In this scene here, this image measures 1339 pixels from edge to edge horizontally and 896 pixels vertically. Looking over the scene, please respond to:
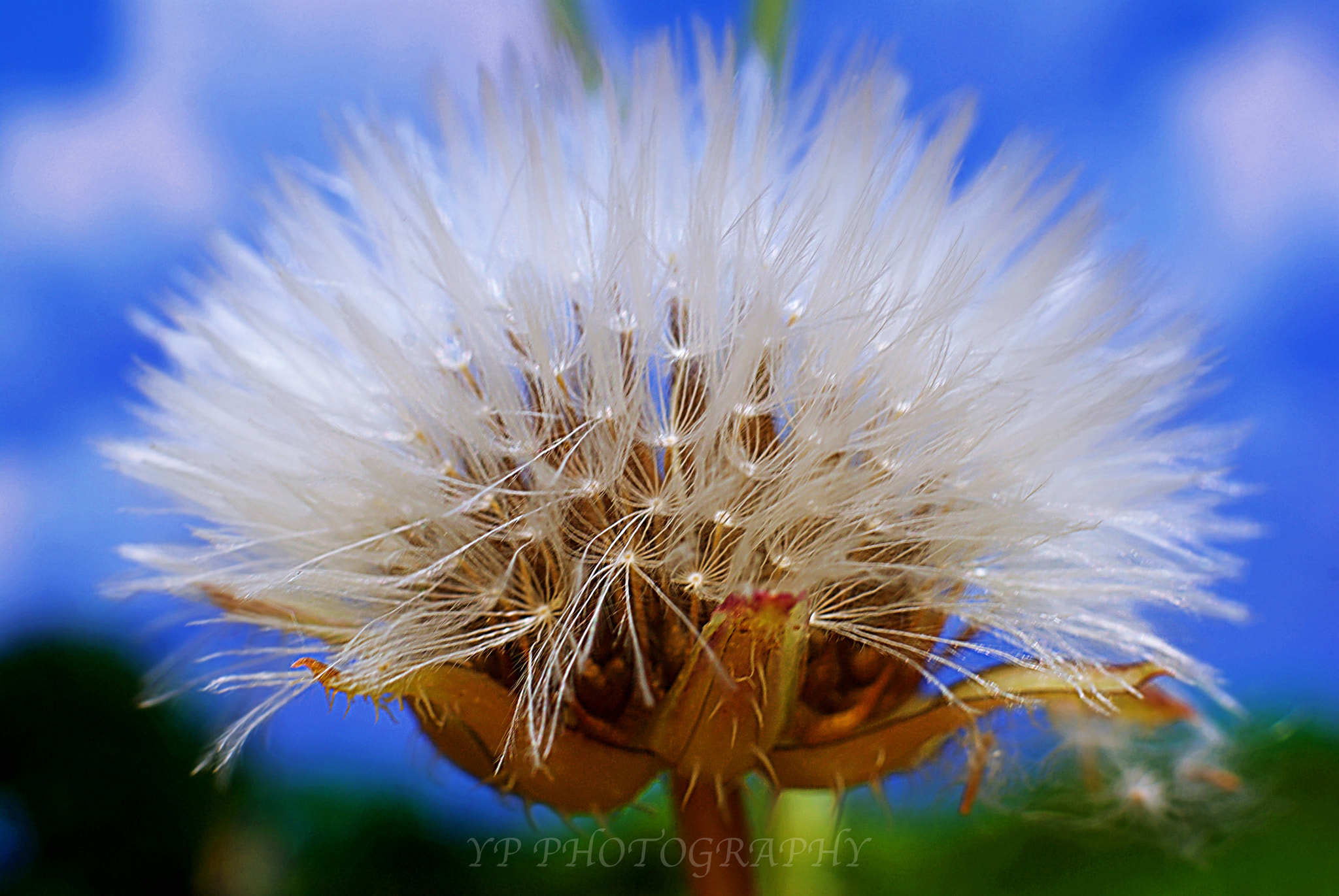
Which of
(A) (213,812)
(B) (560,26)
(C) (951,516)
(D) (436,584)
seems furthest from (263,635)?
(A) (213,812)

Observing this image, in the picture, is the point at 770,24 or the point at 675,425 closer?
the point at 675,425

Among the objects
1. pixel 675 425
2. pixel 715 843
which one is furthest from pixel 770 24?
pixel 715 843

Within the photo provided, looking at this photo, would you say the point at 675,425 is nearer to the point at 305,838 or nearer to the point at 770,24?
the point at 770,24

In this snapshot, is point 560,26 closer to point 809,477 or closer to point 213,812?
point 809,477

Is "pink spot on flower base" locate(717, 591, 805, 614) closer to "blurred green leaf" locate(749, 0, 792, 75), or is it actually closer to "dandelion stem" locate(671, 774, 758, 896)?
"dandelion stem" locate(671, 774, 758, 896)

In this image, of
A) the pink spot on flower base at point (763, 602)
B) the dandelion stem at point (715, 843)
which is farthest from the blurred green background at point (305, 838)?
the pink spot on flower base at point (763, 602)

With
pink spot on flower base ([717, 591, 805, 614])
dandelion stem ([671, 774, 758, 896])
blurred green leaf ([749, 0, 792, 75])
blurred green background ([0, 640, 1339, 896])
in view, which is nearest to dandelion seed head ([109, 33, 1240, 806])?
pink spot on flower base ([717, 591, 805, 614])
